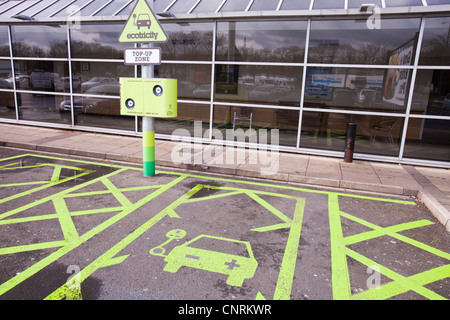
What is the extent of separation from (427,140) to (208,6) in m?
9.16

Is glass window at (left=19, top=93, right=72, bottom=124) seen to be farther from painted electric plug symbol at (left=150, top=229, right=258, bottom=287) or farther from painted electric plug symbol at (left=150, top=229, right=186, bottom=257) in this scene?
painted electric plug symbol at (left=150, top=229, right=258, bottom=287)

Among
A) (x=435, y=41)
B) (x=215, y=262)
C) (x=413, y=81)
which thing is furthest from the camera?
(x=435, y=41)

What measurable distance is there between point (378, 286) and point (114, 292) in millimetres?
2773

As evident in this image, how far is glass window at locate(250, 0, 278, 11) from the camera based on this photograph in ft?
29.2

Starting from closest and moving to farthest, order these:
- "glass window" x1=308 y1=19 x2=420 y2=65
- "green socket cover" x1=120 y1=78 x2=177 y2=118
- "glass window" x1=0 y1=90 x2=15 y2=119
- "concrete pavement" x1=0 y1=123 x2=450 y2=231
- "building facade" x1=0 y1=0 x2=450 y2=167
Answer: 1. "green socket cover" x1=120 y1=78 x2=177 y2=118
2. "concrete pavement" x1=0 y1=123 x2=450 y2=231
3. "building facade" x1=0 y1=0 x2=450 y2=167
4. "glass window" x1=308 y1=19 x2=420 y2=65
5. "glass window" x1=0 y1=90 x2=15 y2=119

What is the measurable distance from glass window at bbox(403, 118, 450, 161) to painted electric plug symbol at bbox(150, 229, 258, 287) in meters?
7.06

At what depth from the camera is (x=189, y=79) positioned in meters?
14.2

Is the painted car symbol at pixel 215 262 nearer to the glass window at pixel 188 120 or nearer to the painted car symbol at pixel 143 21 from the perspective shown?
the painted car symbol at pixel 143 21

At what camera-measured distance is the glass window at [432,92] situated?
9.25 metres

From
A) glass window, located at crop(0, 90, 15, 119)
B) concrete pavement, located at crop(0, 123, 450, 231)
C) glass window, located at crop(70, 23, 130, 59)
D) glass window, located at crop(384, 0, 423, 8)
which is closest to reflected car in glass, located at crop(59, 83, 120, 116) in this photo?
glass window, located at crop(70, 23, 130, 59)

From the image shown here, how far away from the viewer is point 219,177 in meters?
7.22

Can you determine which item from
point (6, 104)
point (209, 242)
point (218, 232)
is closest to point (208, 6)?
point (218, 232)

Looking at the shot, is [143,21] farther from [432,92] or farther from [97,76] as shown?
[432,92]
